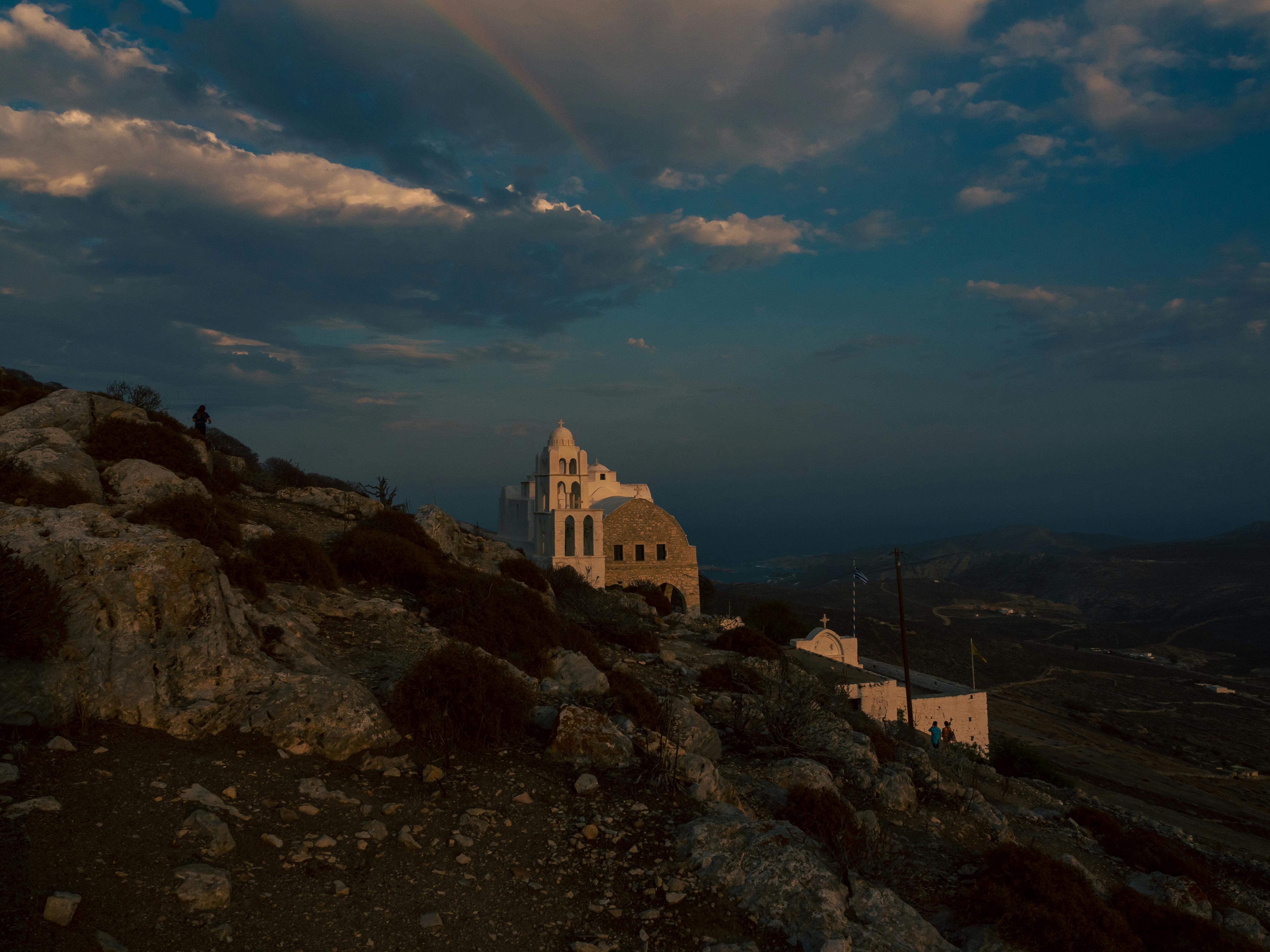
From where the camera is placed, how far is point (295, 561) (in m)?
11.1

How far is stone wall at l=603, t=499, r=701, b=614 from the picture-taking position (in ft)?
121

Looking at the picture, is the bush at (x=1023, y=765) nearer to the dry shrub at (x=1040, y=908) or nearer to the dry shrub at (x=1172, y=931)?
the dry shrub at (x=1172, y=931)

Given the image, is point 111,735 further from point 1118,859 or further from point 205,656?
point 1118,859

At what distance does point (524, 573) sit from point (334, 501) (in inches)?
212

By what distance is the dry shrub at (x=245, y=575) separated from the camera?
923cm

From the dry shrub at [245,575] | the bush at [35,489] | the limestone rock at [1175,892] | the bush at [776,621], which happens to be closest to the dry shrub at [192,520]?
the dry shrub at [245,575]

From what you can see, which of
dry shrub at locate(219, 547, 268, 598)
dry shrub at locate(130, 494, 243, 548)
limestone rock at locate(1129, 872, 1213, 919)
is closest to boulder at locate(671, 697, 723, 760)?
limestone rock at locate(1129, 872, 1213, 919)

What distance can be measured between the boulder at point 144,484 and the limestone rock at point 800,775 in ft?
32.1

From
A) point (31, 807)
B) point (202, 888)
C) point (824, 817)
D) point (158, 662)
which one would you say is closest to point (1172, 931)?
point (824, 817)

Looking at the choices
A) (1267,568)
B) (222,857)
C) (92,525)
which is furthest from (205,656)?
(1267,568)

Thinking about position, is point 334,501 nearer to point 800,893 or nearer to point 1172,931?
point 800,893

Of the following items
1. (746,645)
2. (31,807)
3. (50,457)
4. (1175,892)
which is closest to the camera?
(31,807)

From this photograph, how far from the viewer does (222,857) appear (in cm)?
462

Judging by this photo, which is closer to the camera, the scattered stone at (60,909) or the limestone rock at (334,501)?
the scattered stone at (60,909)
